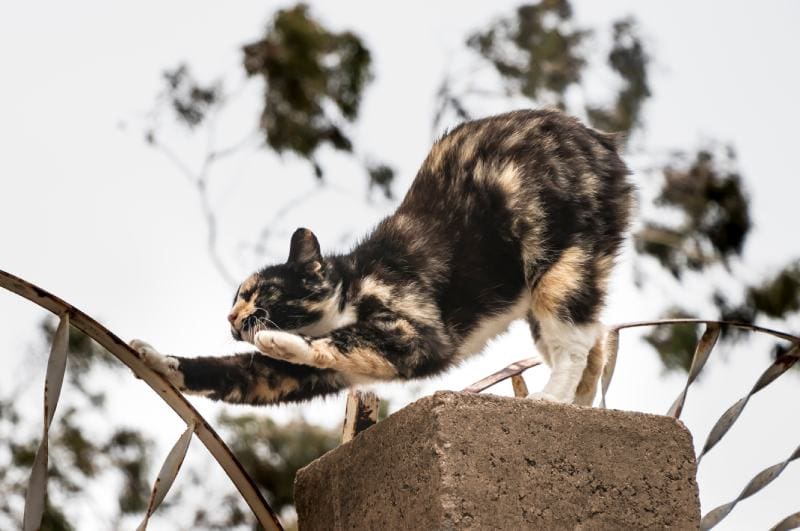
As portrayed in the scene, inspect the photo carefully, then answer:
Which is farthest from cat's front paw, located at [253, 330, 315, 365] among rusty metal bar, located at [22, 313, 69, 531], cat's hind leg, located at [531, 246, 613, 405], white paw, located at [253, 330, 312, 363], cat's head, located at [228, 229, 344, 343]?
cat's hind leg, located at [531, 246, 613, 405]

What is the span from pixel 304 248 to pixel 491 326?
617 mm

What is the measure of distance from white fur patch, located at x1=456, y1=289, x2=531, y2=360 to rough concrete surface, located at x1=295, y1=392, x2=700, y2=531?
49 cm

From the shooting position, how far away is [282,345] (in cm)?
326

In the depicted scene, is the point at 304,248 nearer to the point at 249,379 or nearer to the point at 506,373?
the point at 249,379

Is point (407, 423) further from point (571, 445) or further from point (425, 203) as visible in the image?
point (425, 203)

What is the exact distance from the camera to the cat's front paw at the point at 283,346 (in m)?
3.26

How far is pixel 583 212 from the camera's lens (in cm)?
376

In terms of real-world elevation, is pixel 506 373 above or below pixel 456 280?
below

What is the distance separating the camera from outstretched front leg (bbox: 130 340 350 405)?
3.50m

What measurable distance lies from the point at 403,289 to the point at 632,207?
81 centimetres

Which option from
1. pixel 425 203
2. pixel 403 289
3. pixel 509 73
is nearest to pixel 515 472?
pixel 403 289

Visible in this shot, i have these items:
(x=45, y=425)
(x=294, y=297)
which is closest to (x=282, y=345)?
(x=294, y=297)

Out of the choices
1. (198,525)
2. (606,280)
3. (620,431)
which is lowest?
(198,525)

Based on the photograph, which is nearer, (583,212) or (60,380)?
(60,380)
